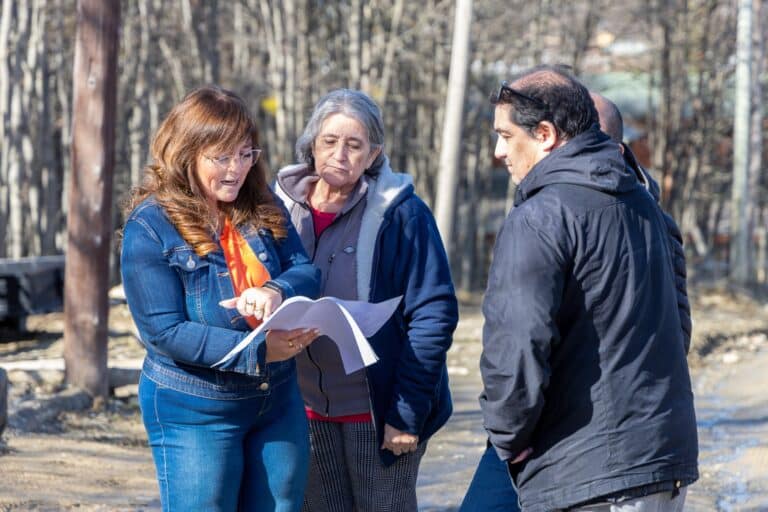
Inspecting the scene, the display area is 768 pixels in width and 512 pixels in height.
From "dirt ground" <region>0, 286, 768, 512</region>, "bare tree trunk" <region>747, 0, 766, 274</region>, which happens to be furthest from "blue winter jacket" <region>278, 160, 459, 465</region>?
"bare tree trunk" <region>747, 0, 766, 274</region>

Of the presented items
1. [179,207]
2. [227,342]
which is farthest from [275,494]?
[179,207]

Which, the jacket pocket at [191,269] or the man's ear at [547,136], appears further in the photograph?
the jacket pocket at [191,269]

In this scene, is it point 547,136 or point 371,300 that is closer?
point 547,136

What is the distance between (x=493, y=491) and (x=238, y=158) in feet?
3.92

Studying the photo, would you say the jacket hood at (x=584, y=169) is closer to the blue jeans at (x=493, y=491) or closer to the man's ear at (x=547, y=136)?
the man's ear at (x=547, y=136)

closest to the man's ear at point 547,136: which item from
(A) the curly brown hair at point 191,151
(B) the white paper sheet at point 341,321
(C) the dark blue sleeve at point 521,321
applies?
(C) the dark blue sleeve at point 521,321

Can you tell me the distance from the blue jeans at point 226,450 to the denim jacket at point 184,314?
0.16ft

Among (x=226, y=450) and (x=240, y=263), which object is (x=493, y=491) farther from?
(x=240, y=263)

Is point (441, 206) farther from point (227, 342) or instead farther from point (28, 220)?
point (227, 342)

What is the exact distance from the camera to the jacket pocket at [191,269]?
3.14 meters

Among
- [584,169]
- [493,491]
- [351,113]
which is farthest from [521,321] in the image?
[351,113]

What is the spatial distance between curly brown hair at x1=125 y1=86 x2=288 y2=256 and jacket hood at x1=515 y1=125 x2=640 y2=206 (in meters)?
0.88

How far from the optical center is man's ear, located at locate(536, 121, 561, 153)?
2873mm

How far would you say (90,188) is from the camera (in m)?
8.59
